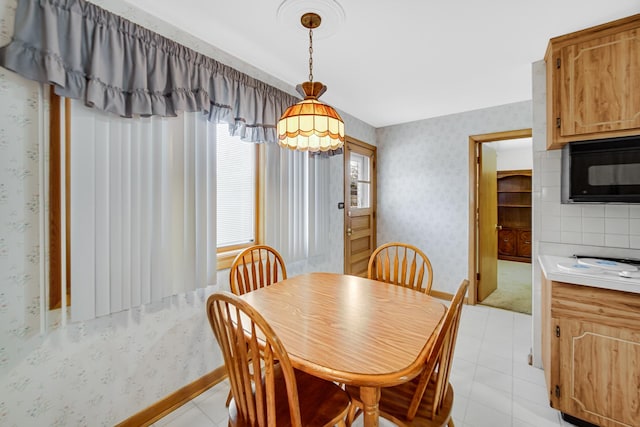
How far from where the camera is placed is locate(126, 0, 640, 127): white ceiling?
1610 mm

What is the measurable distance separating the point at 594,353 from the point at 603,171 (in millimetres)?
1095

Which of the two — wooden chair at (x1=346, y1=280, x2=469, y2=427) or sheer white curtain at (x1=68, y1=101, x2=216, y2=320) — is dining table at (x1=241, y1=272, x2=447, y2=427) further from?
sheer white curtain at (x1=68, y1=101, x2=216, y2=320)

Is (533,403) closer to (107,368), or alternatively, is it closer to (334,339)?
(334,339)

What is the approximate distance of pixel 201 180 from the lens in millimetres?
1836

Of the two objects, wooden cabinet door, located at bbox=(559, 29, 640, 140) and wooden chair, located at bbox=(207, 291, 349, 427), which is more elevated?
wooden cabinet door, located at bbox=(559, 29, 640, 140)

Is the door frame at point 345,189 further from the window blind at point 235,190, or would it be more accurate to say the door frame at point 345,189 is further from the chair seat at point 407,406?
the chair seat at point 407,406

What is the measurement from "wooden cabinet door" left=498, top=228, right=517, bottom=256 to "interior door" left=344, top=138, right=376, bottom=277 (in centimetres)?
359

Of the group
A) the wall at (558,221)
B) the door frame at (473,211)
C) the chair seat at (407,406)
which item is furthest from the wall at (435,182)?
the chair seat at (407,406)

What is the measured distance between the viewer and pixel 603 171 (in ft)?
5.76

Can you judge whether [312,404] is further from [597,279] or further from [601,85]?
[601,85]

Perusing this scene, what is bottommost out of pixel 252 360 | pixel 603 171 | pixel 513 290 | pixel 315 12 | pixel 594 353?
pixel 513 290

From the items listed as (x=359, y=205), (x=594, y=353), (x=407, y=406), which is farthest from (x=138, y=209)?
(x=359, y=205)

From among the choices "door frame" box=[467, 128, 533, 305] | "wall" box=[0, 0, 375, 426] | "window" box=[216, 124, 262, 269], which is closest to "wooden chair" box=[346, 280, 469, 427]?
"wall" box=[0, 0, 375, 426]

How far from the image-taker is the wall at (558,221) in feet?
6.11
